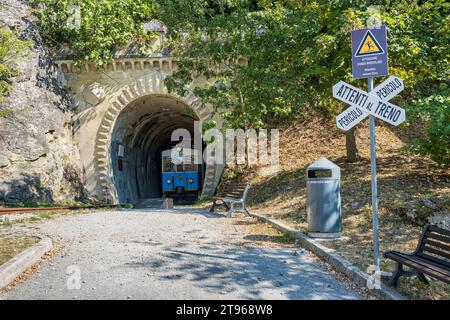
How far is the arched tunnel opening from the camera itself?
67.1 ft

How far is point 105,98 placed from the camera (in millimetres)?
19562

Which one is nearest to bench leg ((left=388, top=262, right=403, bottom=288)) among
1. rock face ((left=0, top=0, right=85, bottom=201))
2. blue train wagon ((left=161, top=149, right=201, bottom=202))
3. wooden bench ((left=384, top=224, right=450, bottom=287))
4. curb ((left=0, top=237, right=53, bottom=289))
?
wooden bench ((left=384, top=224, right=450, bottom=287))

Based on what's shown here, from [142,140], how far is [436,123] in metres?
18.9

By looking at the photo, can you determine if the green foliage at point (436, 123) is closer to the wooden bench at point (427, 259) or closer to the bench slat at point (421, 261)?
the wooden bench at point (427, 259)

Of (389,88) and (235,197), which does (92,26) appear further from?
(389,88)

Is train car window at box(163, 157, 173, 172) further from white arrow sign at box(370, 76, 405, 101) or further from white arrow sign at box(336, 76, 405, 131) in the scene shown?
white arrow sign at box(370, 76, 405, 101)

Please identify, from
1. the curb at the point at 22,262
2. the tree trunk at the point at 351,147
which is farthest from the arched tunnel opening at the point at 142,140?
the curb at the point at 22,262

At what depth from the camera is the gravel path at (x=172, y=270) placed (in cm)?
467

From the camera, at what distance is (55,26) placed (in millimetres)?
19469

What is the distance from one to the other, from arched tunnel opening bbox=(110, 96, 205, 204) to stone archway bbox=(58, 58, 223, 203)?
504 mm

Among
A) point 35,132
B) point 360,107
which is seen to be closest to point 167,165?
point 35,132

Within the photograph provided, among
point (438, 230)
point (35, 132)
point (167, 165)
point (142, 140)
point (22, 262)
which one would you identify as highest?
point (142, 140)

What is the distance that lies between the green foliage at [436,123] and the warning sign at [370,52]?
4.48m
